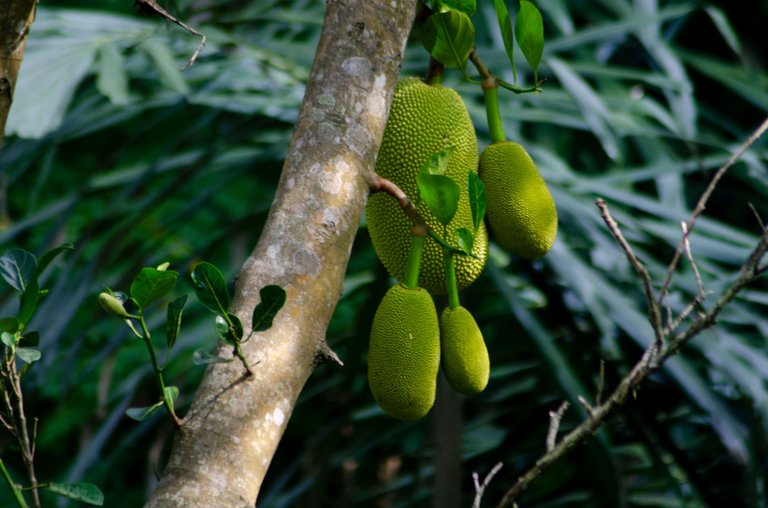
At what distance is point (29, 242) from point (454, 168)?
1970 mm

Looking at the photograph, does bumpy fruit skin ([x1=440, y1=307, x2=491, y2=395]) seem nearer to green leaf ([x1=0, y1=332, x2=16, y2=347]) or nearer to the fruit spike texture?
the fruit spike texture

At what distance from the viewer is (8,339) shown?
0.52m

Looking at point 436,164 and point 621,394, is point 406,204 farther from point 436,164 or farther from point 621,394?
point 621,394

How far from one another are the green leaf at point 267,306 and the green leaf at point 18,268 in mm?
154

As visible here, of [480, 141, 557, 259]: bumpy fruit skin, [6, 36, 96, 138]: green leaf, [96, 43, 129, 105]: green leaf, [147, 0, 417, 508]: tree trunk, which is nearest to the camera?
[147, 0, 417, 508]: tree trunk

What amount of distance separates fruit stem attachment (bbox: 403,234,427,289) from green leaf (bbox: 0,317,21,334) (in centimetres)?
27

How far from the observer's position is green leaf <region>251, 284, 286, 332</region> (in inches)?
19.5

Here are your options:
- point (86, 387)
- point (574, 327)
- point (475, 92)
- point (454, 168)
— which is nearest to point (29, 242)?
point (86, 387)

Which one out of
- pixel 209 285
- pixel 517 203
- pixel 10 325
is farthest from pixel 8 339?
pixel 517 203

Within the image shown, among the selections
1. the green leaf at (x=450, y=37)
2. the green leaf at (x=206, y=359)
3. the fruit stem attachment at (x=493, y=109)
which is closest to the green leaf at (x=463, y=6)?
the green leaf at (x=450, y=37)

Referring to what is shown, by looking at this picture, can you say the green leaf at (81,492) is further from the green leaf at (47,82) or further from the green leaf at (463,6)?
the green leaf at (47,82)

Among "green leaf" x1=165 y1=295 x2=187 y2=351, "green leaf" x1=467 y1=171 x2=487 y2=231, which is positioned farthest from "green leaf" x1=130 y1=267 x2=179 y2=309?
"green leaf" x1=467 y1=171 x2=487 y2=231

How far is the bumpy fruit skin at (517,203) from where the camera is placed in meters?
0.70

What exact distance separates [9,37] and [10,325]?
17 centimetres
